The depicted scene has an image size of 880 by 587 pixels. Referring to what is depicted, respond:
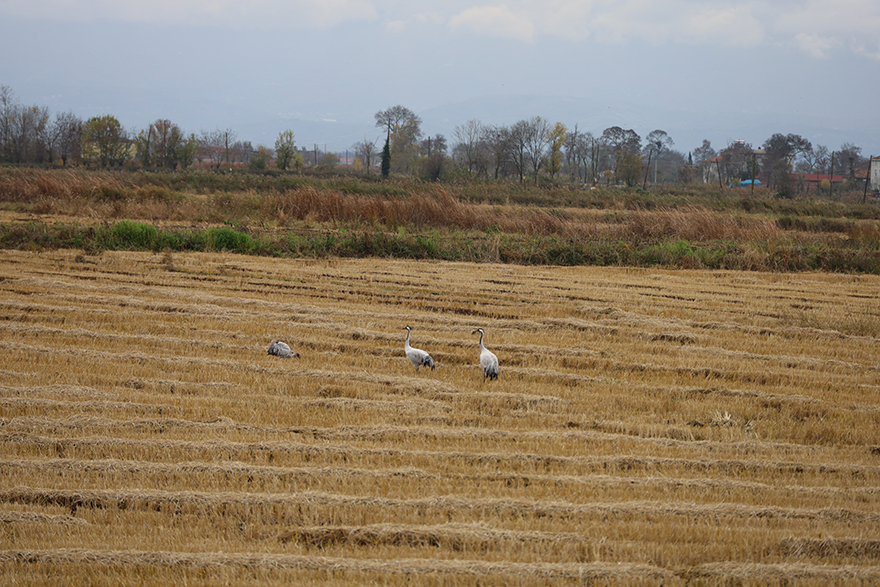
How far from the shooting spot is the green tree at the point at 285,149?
6669 cm

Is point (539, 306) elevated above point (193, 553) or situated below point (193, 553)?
above

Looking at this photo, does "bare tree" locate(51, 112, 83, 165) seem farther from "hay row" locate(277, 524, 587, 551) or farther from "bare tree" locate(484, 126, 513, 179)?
"hay row" locate(277, 524, 587, 551)

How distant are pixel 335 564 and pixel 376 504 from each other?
71 centimetres

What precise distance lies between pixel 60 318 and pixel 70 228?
8.08 m

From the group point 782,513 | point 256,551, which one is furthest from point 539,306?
point 256,551

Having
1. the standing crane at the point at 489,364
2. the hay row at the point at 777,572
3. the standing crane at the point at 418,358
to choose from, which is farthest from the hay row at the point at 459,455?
the standing crane at the point at 418,358

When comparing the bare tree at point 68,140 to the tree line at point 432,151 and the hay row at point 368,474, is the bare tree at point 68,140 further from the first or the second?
the hay row at point 368,474

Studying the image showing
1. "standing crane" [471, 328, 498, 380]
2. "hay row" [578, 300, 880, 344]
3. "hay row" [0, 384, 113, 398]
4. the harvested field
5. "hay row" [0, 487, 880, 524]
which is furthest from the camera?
"hay row" [578, 300, 880, 344]

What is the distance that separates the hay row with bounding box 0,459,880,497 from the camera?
476cm

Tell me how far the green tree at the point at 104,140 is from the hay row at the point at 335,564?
215ft

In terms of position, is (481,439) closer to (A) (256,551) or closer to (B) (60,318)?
(A) (256,551)

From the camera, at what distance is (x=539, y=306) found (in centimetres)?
1130

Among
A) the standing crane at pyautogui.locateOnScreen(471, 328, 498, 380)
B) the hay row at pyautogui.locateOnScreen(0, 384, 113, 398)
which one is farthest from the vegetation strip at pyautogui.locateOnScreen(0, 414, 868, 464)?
the standing crane at pyautogui.locateOnScreen(471, 328, 498, 380)

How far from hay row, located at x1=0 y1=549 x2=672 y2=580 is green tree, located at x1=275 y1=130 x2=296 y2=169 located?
65307 mm
